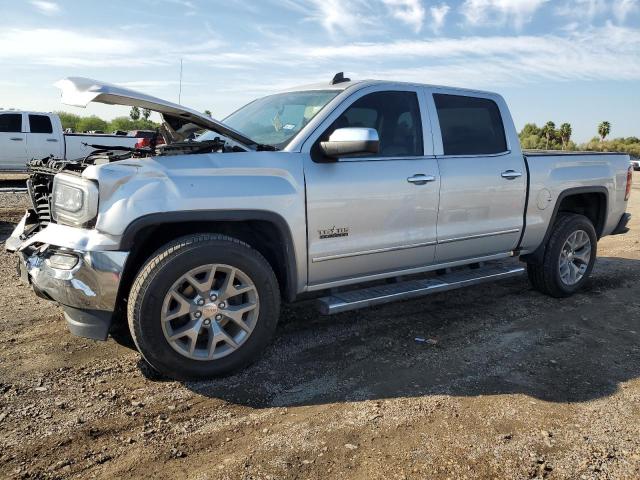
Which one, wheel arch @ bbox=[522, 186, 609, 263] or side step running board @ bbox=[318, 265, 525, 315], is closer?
side step running board @ bbox=[318, 265, 525, 315]

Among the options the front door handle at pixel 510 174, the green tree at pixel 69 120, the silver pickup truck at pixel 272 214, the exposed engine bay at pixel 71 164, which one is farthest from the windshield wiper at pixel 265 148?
the green tree at pixel 69 120

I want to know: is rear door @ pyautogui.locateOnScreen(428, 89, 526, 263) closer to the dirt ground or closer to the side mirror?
the dirt ground

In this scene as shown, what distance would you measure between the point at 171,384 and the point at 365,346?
4.88ft

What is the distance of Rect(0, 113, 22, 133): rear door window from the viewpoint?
47.7 feet

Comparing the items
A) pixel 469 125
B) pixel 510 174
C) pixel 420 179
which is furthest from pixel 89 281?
pixel 510 174

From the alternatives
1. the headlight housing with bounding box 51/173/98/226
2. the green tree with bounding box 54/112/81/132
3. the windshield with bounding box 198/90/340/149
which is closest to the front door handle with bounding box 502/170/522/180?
the windshield with bounding box 198/90/340/149

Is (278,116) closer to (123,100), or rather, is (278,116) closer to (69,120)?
(123,100)

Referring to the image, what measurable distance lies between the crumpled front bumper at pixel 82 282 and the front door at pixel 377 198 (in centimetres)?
131

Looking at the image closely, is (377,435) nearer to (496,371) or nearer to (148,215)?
(496,371)

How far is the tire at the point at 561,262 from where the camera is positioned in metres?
5.49

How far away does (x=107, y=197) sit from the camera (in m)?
3.19

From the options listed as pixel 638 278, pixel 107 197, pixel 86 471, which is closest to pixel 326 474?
pixel 86 471

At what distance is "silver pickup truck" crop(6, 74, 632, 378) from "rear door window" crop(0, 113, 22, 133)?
12384 mm

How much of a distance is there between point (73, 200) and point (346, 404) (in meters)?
2.07
